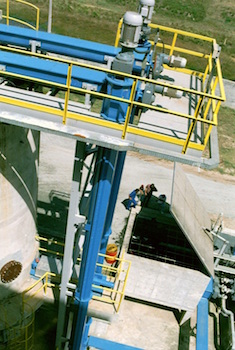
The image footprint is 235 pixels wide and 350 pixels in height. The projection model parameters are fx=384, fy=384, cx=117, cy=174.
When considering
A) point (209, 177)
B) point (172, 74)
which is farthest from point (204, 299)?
point (209, 177)

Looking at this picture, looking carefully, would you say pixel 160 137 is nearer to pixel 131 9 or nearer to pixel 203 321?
pixel 203 321

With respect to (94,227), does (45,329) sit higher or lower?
lower

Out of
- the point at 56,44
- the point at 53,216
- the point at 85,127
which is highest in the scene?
the point at 56,44

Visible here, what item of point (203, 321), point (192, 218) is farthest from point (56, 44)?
point (203, 321)

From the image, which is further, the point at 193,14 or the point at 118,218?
the point at 193,14

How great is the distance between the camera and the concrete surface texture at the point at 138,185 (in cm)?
1059

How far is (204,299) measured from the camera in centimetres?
995

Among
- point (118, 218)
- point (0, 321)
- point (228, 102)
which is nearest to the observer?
point (0, 321)

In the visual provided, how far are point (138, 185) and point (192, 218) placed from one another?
684 cm

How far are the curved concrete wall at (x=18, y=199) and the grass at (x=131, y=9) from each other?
88.0ft

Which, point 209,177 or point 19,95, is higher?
point 19,95

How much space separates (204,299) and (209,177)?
9.42 metres

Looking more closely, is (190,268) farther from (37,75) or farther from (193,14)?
(193,14)

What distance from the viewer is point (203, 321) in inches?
374
